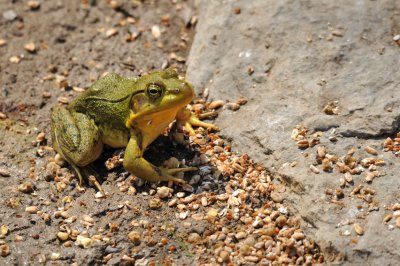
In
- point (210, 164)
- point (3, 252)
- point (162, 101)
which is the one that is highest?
point (162, 101)

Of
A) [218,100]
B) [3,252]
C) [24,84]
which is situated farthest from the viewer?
[24,84]

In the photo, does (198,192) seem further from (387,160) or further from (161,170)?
(387,160)

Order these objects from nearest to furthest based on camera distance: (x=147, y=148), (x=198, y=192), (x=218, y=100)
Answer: (x=198, y=192) < (x=147, y=148) < (x=218, y=100)

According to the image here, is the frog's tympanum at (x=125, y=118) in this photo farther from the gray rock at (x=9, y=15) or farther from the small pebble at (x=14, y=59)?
the gray rock at (x=9, y=15)

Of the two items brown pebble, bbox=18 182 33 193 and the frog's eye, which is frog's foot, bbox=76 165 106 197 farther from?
the frog's eye

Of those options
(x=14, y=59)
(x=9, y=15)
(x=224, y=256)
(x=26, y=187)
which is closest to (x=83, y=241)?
(x=26, y=187)

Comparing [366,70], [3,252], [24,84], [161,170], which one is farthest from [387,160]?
[24,84]
